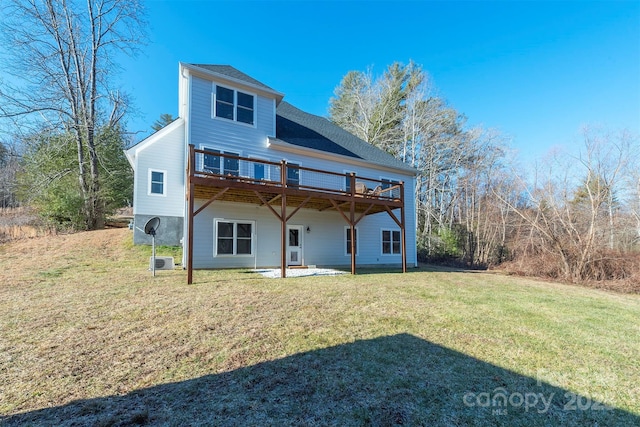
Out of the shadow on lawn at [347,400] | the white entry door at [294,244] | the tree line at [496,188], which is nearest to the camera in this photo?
the shadow on lawn at [347,400]

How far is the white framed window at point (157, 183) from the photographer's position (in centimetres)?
1080

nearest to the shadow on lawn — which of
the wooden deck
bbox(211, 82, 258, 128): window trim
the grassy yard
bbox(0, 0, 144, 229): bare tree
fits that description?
the grassy yard

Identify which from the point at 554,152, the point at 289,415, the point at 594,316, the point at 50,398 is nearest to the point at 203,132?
the point at 50,398

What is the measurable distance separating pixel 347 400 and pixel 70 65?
21272 mm

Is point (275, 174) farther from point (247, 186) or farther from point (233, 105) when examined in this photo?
point (233, 105)

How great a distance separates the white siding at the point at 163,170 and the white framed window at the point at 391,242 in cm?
947

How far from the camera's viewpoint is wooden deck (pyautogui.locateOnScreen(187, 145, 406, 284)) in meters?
7.96

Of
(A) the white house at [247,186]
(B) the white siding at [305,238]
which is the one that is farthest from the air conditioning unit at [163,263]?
(B) the white siding at [305,238]

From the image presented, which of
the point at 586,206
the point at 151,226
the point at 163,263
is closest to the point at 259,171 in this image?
the point at 151,226

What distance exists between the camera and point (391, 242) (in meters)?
14.1

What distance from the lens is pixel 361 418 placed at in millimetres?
2311

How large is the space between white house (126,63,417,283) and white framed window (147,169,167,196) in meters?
0.04

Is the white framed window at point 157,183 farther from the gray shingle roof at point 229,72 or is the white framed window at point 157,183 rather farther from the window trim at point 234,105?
the gray shingle roof at point 229,72

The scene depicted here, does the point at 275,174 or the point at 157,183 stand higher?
the point at 275,174
